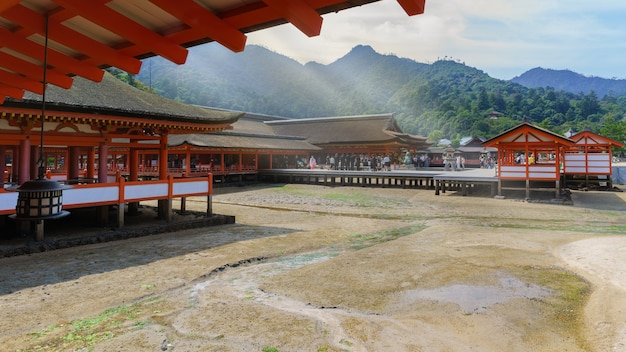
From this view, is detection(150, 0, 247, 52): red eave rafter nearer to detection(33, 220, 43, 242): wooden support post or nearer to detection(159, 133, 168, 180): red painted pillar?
detection(33, 220, 43, 242): wooden support post

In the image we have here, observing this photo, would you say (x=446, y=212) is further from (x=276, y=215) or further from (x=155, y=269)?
(x=155, y=269)

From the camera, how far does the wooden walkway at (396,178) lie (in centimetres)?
2044

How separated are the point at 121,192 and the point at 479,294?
9.04 metres

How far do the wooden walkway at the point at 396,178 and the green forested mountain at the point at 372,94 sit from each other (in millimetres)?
39119

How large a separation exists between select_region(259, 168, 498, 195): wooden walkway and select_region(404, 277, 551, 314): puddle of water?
1508 cm

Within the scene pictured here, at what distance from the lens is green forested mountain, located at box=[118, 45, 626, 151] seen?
93.4 metres

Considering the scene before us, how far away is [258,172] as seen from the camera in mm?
29375

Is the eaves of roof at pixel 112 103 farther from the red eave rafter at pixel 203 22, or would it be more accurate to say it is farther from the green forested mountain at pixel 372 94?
the green forested mountain at pixel 372 94

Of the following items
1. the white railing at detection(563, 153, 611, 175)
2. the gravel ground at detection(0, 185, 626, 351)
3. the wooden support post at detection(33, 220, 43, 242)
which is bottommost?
the gravel ground at detection(0, 185, 626, 351)

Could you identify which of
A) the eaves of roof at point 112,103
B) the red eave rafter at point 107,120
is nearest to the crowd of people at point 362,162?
the eaves of roof at point 112,103

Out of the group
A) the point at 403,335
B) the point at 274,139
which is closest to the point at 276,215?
the point at 403,335

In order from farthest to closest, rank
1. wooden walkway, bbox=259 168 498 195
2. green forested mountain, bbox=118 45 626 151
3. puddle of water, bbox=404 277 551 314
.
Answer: green forested mountain, bbox=118 45 626 151 → wooden walkway, bbox=259 168 498 195 → puddle of water, bbox=404 277 551 314

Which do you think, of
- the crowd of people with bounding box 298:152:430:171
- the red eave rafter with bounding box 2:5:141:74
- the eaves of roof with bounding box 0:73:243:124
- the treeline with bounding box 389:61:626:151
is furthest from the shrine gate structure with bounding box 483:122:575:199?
the treeline with bounding box 389:61:626:151

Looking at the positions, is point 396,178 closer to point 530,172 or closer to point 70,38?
point 530,172
